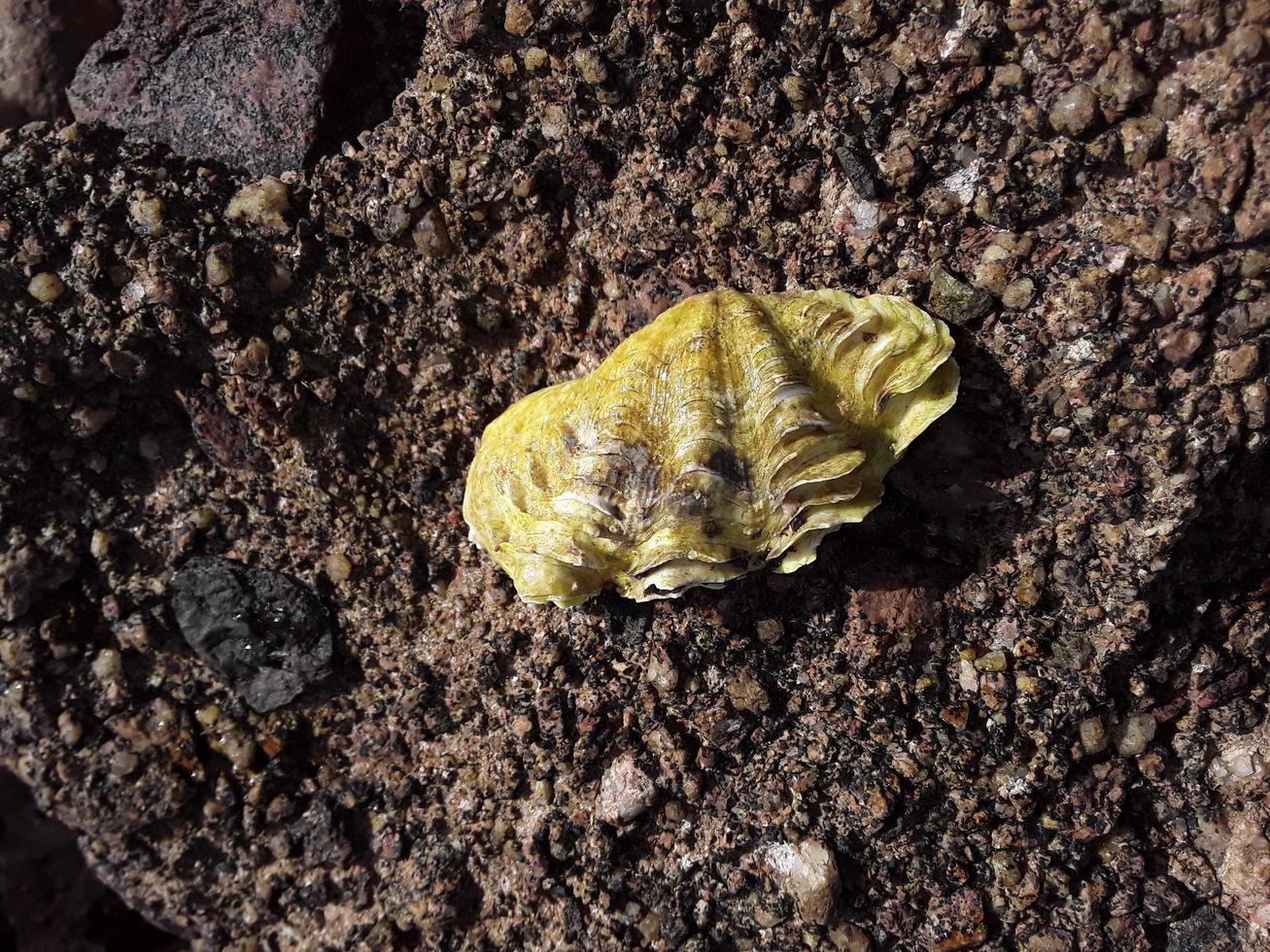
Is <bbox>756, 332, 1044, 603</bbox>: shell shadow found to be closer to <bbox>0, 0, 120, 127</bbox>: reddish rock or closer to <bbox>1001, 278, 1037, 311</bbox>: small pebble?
<bbox>1001, 278, 1037, 311</bbox>: small pebble

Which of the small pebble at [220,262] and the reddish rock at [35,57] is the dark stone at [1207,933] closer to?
the small pebble at [220,262]

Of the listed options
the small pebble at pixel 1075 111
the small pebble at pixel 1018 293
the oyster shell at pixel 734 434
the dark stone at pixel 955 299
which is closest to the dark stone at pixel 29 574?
the oyster shell at pixel 734 434

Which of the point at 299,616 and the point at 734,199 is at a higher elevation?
the point at 734,199

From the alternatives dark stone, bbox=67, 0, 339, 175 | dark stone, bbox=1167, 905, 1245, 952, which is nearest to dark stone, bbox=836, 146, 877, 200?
dark stone, bbox=67, 0, 339, 175

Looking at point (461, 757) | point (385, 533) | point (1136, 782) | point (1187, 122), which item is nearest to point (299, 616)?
point (385, 533)

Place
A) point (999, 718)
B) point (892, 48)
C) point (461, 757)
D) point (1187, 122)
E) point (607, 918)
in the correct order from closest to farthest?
point (1187, 122) → point (892, 48) → point (999, 718) → point (607, 918) → point (461, 757)

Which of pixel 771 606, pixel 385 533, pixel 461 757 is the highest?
pixel 385 533

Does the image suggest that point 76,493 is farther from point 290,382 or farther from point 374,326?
point 374,326
